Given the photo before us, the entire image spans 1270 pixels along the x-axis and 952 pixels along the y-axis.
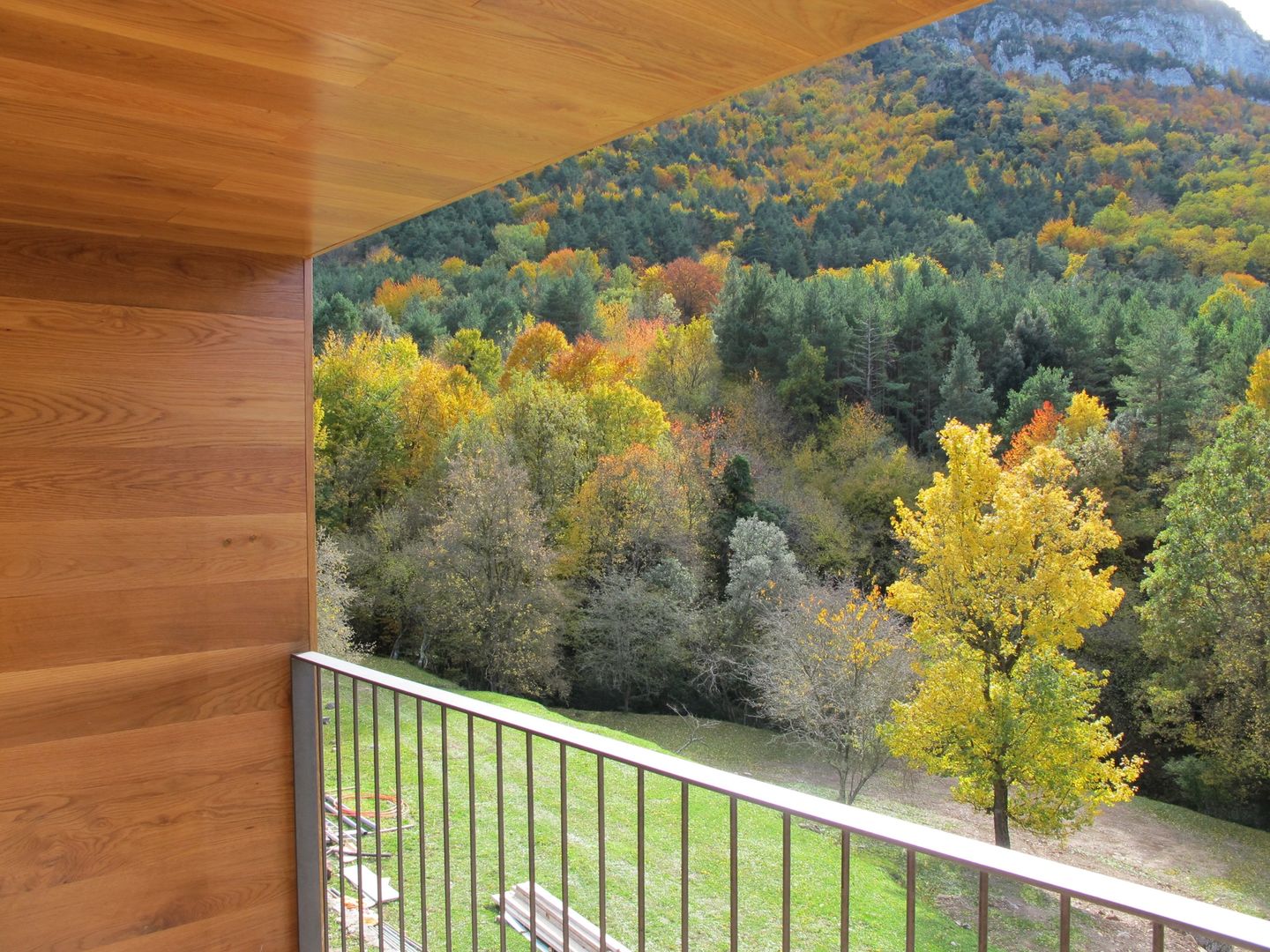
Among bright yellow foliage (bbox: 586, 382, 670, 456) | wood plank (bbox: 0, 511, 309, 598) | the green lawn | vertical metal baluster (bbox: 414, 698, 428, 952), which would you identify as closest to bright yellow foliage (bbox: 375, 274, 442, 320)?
bright yellow foliage (bbox: 586, 382, 670, 456)

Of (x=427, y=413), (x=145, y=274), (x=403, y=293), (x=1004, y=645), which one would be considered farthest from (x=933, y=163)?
(x=145, y=274)

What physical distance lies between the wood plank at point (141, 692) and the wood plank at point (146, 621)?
21 millimetres

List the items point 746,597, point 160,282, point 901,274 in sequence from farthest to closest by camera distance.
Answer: point 901,274 < point 746,597 < point 160,282

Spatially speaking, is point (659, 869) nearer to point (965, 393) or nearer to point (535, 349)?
point (965, 393)

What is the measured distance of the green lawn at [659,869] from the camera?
28.8 ft

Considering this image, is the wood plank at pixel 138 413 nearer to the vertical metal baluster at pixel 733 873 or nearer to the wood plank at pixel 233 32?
the wood plank at pixel 233 32

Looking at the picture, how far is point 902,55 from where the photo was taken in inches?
1056

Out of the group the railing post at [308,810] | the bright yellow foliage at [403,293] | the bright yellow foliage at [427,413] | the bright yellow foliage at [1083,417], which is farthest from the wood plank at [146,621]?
the bright yellow foliage at [403,293]

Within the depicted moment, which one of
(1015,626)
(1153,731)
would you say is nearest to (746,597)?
(1015,626)

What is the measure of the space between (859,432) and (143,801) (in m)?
19.4

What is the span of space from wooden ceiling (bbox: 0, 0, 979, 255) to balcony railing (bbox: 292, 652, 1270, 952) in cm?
86

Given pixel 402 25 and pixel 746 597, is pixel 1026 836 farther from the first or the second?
pixel 402 25

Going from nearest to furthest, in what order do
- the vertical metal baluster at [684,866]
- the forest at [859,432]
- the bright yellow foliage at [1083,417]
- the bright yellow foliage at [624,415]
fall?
the vertical metal baluster at [684,866], the forest at [859,432], the bright yellow foliage at [1083,417], the bright yellow foliage at [624,415]

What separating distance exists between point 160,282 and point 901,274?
23.4 m
